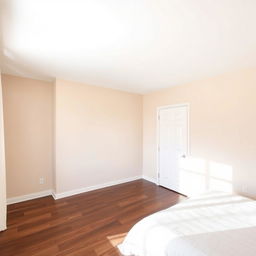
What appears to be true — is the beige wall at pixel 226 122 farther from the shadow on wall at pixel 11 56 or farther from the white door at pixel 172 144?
the shadow on wall at pixel 11 56

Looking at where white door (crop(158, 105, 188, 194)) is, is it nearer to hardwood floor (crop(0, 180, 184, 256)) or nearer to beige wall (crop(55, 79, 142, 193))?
hardwood floor (crop(0, 180, 184, 256))

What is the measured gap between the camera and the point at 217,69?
7.95 feet

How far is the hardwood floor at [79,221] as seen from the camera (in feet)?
5.69

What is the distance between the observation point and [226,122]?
2559 mm

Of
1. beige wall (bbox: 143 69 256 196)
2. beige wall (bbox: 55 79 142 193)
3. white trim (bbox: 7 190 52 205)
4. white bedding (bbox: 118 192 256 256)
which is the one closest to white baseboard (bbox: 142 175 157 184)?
beige wall (bbox: 55 79 142 193)

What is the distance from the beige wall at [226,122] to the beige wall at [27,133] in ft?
9.53

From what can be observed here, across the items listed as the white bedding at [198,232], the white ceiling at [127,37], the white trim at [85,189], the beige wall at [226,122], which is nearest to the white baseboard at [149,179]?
the white trim at [85,189]

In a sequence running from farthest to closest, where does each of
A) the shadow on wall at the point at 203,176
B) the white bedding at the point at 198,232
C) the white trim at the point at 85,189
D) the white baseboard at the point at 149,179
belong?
the white baseboard at the point at 149,179, the white trim at the point at 85,189, the shadow on wall at the point at 203,176, the white bedding at the point at 198,232

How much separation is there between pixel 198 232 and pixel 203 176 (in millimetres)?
1782

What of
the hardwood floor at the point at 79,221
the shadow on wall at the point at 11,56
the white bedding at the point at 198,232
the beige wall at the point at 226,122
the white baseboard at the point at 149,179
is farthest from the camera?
the white baseboard at the point at 149,179

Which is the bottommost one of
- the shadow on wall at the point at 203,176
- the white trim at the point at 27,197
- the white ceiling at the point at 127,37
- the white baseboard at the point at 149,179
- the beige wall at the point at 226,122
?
the white baseboard at the point at 149,179

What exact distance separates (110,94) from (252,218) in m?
3.27

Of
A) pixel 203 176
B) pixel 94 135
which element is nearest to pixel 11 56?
pixel 94 135

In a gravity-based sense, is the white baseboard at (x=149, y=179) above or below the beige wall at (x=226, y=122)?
below
